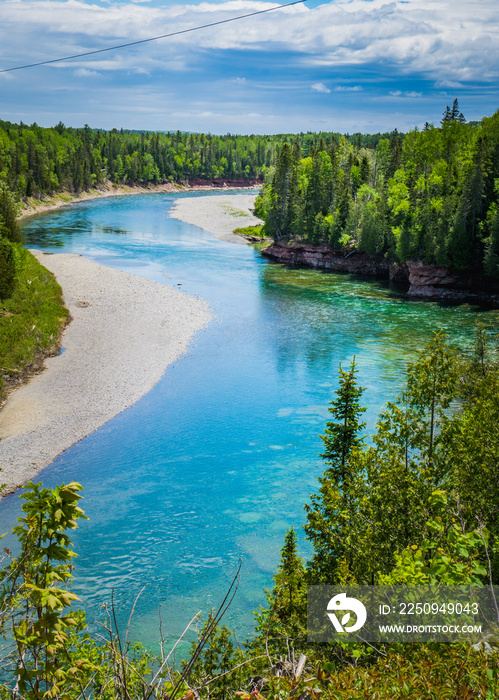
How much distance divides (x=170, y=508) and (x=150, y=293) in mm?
35764

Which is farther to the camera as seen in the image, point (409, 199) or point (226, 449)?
point (409, 199)

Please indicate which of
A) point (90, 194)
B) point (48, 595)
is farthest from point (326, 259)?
point (90, 194)

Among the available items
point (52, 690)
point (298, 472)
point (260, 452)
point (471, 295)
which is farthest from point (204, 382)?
point (471, 295)

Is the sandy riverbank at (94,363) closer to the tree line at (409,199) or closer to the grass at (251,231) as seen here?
the tree line at (409,199)

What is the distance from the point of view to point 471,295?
58.6 meters

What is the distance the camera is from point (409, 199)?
66.9 m

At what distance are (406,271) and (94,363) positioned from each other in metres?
43.9

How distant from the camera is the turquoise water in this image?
1819cm

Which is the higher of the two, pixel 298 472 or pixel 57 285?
pixel 57 285

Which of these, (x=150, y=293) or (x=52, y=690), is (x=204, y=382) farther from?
(x=52, y=690)

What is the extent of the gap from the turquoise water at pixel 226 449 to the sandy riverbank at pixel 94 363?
115 centimetres

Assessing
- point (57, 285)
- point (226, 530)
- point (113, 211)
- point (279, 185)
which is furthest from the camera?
point (113, 211)

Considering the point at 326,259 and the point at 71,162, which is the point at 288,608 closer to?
the point at 326,259

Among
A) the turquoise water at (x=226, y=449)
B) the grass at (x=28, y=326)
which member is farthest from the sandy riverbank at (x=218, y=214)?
the grass at (x=28, y=326)
